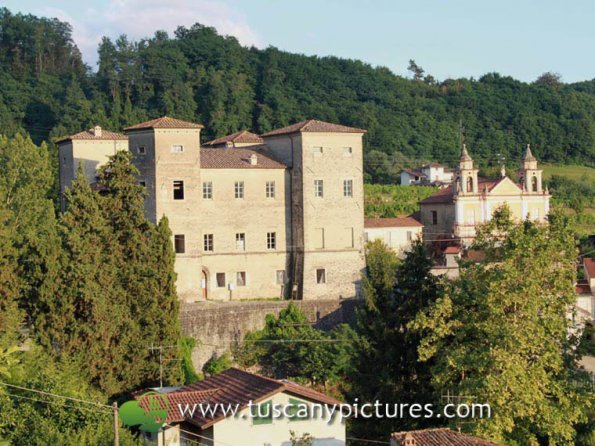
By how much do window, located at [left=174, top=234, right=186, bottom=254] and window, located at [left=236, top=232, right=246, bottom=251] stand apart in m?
2.77

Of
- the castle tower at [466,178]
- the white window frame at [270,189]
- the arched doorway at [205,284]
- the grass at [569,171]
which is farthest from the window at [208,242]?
the grass at [569,171]

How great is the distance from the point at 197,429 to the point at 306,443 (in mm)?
2566

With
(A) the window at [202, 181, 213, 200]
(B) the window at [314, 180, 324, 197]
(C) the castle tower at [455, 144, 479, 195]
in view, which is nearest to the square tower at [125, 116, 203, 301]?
(A) the window at [202, 181, 213, 200]

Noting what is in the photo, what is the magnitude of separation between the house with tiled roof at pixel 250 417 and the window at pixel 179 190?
16.3 m

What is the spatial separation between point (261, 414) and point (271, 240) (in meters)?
19.8

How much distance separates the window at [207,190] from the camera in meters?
40.6

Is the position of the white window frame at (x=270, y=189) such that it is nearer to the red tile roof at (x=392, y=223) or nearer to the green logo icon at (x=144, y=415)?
the red tile roof at (x=392, y=223)

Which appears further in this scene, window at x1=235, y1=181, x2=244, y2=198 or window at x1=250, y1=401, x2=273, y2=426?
window at x1=235, y1=181, x2=244, y2=198

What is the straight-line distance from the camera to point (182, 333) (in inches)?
1431

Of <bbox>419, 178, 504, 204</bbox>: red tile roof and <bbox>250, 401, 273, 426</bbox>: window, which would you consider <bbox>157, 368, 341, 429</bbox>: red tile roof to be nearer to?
<bbox>250, 401, 273, 426</bbox>: window

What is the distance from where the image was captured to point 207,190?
40625mm

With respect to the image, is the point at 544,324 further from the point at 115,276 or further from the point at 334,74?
the point at 334,74

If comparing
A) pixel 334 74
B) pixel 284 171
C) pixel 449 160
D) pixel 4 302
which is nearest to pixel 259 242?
pixel 284 171

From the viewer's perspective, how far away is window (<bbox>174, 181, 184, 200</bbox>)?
39375 millimetres
